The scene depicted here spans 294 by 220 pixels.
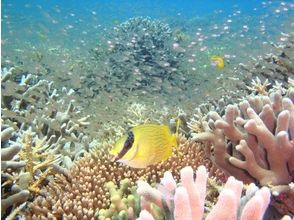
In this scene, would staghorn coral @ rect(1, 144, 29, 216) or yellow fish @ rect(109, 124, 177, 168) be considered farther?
staghorn coral @ rect(1, 144, 29, 216)

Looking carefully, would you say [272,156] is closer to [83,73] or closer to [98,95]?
[98,95]

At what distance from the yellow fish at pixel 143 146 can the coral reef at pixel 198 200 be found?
0.56m

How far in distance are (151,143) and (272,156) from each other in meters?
1.11

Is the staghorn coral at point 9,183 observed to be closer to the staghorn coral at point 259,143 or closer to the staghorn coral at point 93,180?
the staghorn coral at point 93,180

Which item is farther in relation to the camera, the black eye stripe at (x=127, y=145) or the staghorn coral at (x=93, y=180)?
the staghorn coral at (x=93, y=180)

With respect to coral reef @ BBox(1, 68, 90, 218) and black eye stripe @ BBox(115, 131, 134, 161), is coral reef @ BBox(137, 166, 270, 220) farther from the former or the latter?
coral reef @ BBox(1, 68, 90, 218)

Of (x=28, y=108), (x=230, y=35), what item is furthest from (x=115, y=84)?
(x=230, y=35)

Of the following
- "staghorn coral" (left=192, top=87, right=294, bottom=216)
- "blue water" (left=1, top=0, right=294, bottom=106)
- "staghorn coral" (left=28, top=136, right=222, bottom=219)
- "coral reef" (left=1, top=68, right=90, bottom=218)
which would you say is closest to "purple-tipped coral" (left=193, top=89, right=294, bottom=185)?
"staghorn coral" (left=192, top=87, right=294, bottom=216)

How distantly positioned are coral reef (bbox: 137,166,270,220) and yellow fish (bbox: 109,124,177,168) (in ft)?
1.84

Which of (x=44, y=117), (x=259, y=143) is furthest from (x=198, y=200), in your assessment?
(x=44, y=117)

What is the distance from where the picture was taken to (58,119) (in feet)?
17.7

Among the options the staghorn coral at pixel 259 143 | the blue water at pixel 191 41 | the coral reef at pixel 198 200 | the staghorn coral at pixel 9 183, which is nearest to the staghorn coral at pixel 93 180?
the staghorn coral at pixel 9 183

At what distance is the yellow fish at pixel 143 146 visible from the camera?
111 inches

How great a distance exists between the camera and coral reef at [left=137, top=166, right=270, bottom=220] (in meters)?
1.80
